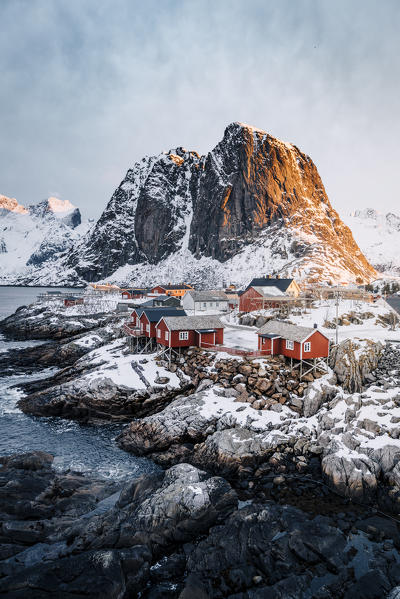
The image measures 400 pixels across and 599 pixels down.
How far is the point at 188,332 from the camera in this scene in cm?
3862

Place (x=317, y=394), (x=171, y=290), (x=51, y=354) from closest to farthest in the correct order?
(x=317, y=394)
(x=51, y=354)
(x=171, y=290)

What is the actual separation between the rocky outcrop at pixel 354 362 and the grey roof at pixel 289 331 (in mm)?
3598

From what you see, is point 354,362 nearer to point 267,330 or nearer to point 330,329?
point 267,330

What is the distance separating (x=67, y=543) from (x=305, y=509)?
12505 millimetres

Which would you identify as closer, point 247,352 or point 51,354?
point 247,352

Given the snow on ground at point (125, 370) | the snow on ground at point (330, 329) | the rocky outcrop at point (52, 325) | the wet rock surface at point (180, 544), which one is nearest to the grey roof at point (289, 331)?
the snow on ground at point (330, 329)

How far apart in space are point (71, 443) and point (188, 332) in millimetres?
17082

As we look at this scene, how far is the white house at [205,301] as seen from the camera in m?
74.7

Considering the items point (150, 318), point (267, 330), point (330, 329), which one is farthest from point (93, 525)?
point (330, 329)

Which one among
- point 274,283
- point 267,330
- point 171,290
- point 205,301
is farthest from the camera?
point 171,290

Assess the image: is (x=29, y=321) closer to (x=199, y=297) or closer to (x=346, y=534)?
(x=199, y=297)

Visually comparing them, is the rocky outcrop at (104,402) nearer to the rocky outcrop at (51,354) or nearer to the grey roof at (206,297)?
the rocky outcrop at (51,354)

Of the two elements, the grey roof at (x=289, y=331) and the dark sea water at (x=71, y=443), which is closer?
the dark sea water at (x=71, y=443)

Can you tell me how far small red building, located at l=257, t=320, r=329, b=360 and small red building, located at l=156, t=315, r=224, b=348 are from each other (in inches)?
243
